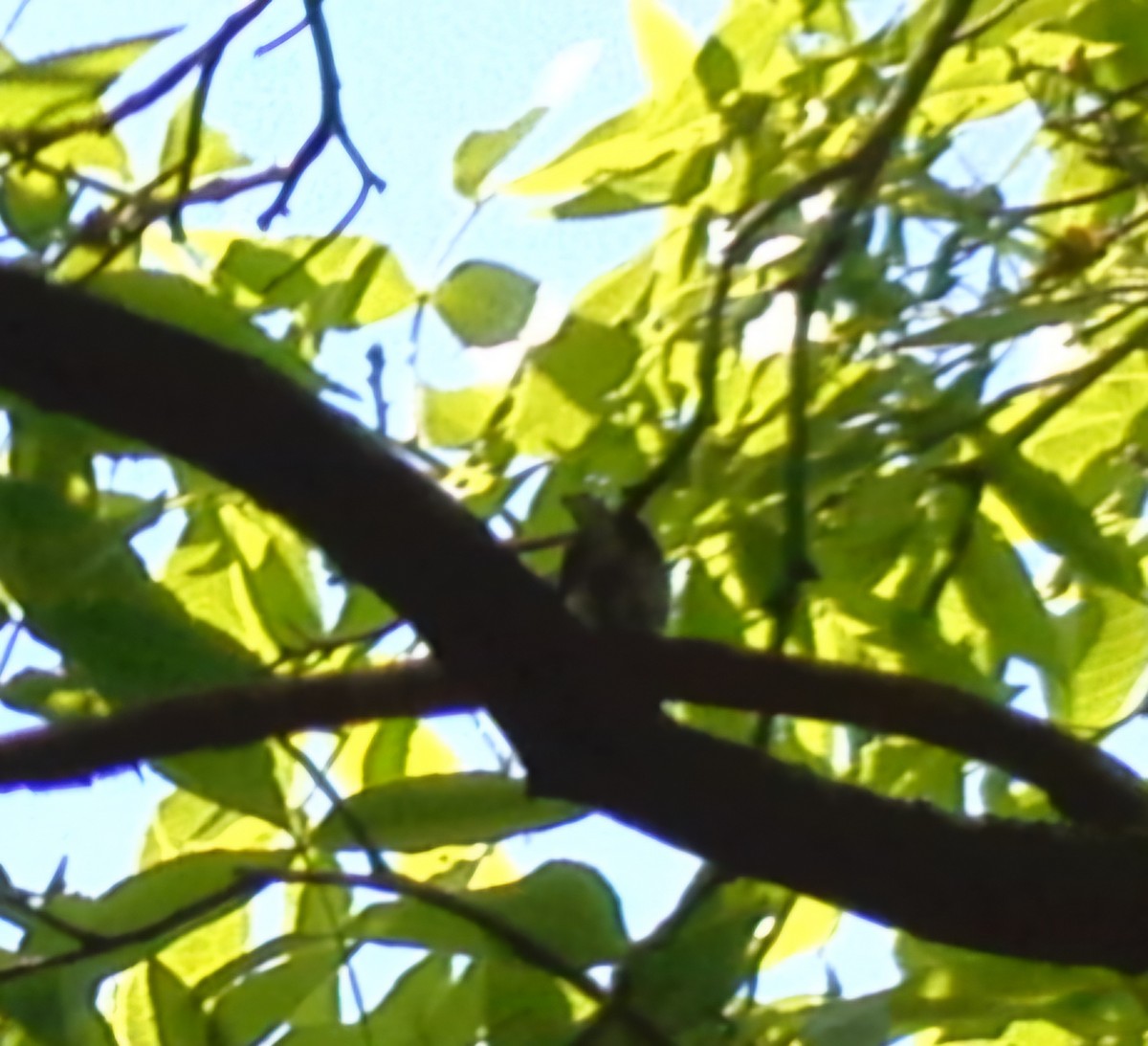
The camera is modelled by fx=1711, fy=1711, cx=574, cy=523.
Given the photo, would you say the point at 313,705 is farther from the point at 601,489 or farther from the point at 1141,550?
the point at 1141,550

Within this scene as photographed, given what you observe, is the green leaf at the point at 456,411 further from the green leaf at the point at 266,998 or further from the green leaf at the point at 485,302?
the green leaf at the point at 266,998

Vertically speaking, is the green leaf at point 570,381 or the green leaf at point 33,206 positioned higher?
the green leaf at point 33,206

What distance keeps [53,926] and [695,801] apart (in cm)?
12

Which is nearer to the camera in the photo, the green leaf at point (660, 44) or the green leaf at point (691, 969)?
the green leaf at point (691, 969)

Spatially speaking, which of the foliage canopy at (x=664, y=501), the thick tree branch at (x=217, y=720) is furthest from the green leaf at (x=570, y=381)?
the thick tree branch at (x=217, y=720)

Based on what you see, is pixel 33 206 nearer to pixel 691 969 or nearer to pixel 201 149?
pixel 201 149

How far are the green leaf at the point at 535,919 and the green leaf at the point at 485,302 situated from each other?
4.6 inches

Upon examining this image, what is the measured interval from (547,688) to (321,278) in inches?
6.3

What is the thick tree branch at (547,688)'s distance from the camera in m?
0.25

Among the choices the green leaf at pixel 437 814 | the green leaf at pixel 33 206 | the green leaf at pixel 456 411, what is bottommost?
the green leaf at pixel 437 814

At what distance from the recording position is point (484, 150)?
0.39 m

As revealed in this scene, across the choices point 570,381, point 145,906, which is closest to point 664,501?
point 570,381

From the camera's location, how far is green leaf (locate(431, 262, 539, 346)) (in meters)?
0.37

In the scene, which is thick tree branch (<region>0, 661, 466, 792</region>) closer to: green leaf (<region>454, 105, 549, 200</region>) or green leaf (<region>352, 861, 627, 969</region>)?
green leaf (<region>352, 861, 627, 969</region>)
